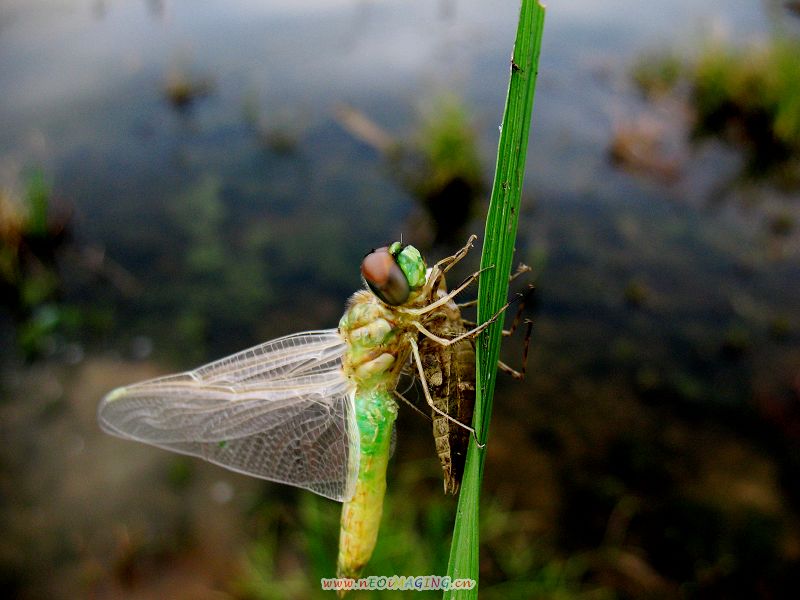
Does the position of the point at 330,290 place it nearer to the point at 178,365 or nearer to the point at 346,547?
the point at 178,365

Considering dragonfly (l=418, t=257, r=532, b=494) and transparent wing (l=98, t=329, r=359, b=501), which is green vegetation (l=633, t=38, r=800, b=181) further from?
transparent wing (l=98, t=329, r=359, b=501)

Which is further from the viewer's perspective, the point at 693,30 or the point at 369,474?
the point at 693,30

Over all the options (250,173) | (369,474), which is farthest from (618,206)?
(369,474)

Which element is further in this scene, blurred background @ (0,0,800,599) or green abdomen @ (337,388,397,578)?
blurred background @ (0,0,800,599)

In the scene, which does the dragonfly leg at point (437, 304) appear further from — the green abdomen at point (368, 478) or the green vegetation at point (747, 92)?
the green vegetation at point (747, 92)

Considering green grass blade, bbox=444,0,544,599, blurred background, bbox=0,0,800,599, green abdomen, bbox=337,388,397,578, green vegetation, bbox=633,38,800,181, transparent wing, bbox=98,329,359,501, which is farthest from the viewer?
green vegetation, bbox=633,38,800,181

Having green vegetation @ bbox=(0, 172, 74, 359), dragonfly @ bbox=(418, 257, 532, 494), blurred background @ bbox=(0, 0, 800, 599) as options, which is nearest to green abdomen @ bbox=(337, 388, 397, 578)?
dragonfly @ bbox=(418, 257, 532, 494)
